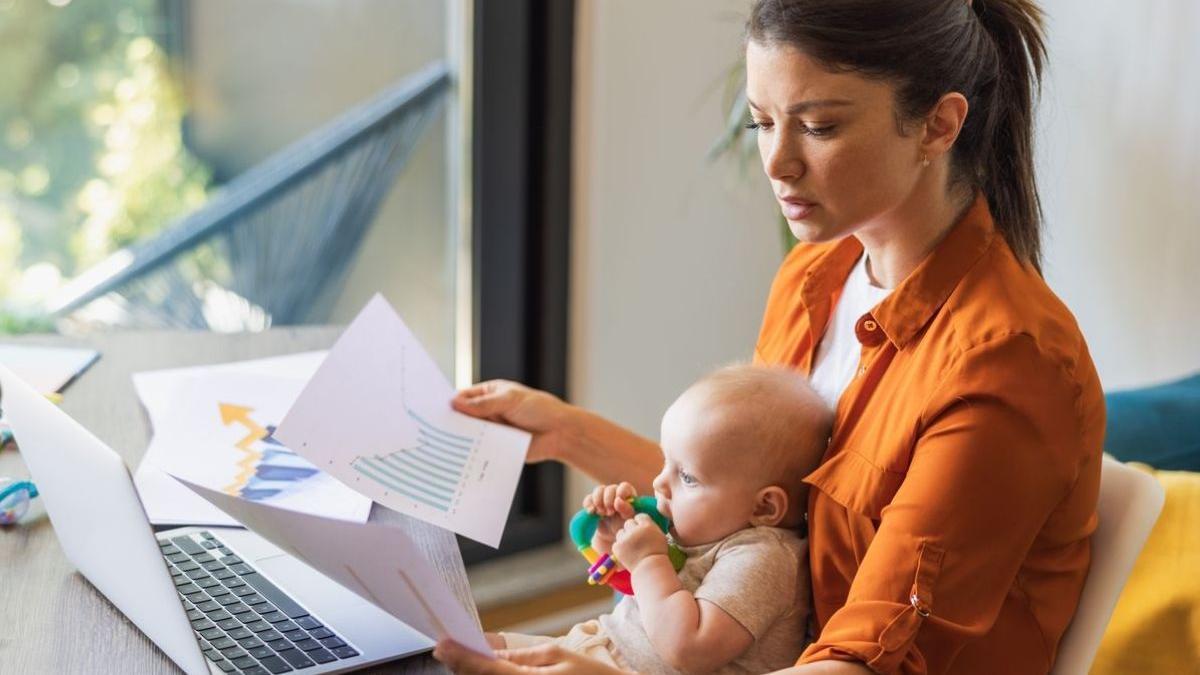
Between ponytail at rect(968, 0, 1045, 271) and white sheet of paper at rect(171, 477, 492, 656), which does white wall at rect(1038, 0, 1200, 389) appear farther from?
white sheet of paper at rect(171, 477, 492, 656)

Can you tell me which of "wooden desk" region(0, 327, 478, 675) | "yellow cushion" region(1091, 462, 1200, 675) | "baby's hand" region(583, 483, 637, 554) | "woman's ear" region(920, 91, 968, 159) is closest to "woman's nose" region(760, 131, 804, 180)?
"woman's ear" region(920, 91, 968, 159)

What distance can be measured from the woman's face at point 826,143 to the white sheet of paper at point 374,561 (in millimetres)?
503

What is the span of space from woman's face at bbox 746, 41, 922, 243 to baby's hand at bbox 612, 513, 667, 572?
0.31m

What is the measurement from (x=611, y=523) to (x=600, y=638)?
→ 0.37ft

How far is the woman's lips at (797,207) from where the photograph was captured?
1.22 metres

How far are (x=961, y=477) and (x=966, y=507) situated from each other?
24mm

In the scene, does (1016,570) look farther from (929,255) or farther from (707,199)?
(707,199)

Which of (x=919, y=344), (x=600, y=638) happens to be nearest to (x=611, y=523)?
(x=600, y=638)

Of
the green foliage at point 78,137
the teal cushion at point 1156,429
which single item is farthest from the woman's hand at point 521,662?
the green foliage at point 78,137

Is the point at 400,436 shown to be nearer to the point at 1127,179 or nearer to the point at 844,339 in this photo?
the point at 844,339

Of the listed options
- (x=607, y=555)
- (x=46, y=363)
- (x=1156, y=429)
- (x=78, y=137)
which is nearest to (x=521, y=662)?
(x=607, y=555)

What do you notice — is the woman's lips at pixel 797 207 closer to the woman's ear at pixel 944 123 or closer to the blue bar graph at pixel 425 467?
the woman's ear at pixel 944 123

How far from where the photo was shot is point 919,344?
1.22m

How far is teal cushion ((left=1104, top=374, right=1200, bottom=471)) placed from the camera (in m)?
1.88
